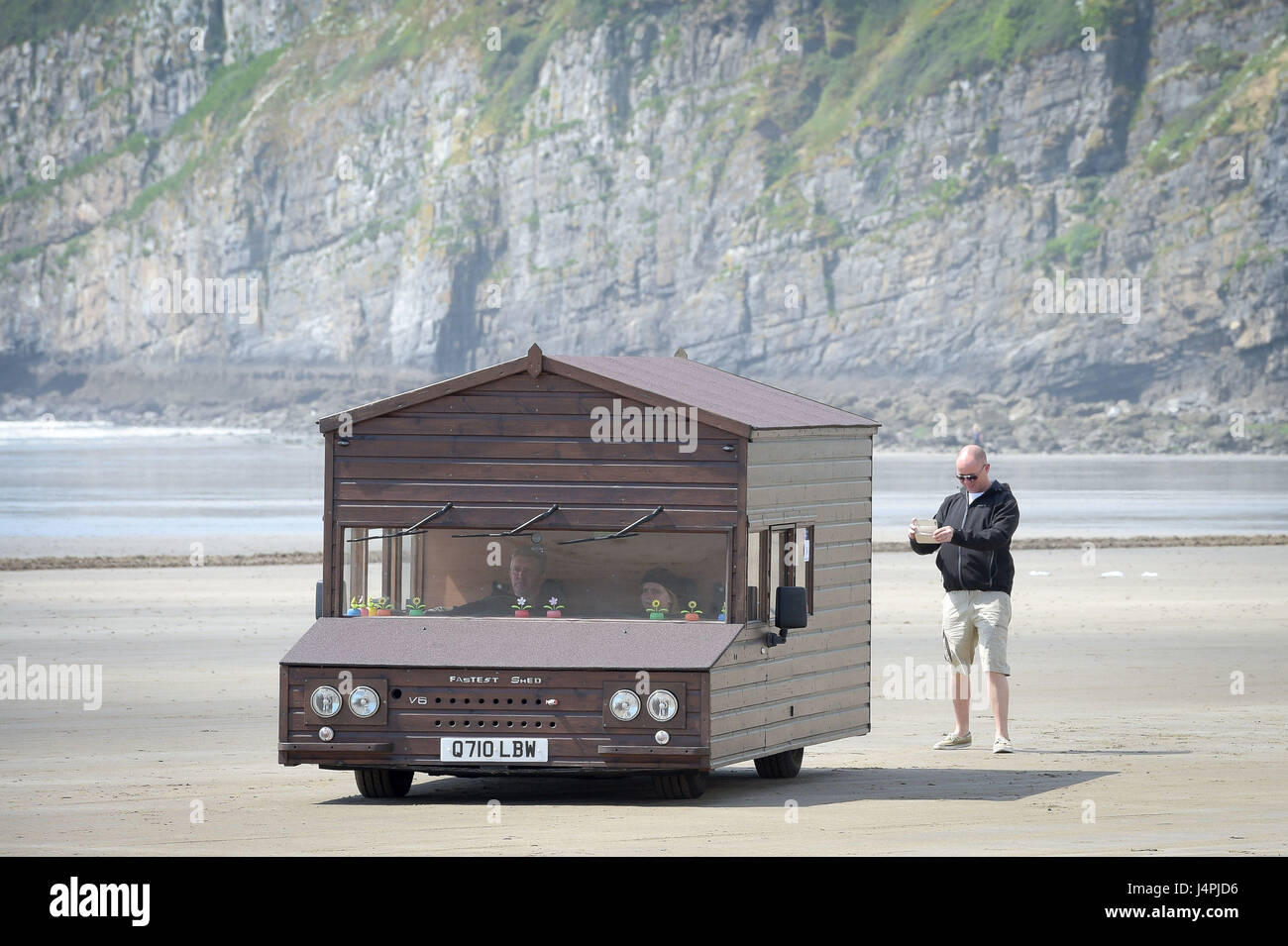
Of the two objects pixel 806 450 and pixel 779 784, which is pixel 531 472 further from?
pixel 779 784

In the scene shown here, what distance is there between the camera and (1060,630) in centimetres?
2464

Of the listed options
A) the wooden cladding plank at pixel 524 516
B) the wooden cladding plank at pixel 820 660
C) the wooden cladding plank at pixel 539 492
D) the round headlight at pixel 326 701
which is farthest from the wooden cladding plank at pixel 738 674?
the round headlight at pixel 326 701

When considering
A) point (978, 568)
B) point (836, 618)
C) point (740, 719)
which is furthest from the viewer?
point (978, 568)

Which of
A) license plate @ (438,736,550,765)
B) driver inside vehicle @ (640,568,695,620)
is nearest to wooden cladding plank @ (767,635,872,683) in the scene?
driver inside vehicle @ (640,568,695,620)

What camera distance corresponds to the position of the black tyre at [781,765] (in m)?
12.8

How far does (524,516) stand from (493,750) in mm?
1319

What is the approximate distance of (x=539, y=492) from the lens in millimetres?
11805

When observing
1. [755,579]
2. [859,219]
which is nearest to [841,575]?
[755,579]

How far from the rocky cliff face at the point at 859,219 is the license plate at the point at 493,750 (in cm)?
13166

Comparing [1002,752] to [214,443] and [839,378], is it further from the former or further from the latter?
[839,378]

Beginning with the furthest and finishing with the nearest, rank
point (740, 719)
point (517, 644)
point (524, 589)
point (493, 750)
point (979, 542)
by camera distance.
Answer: point (979, 542), point (524, 589), point (740, 719), point (517, 644), point (493, 750)
